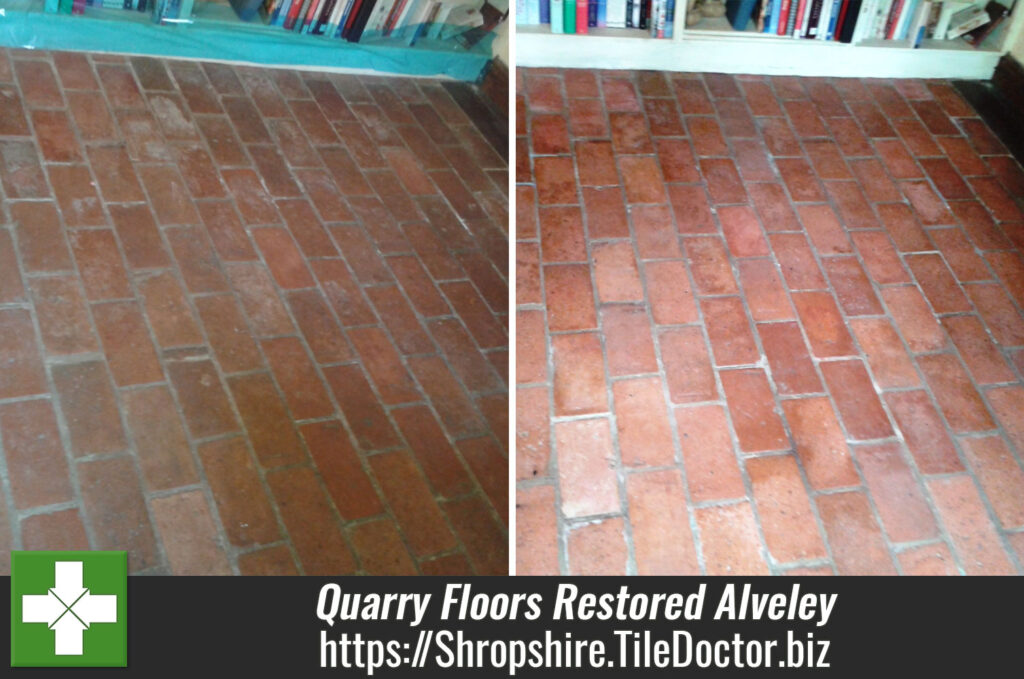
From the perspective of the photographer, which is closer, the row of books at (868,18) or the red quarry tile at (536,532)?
the red quarry tile at (536,532)

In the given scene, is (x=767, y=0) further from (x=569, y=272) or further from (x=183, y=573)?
(x=183, y=573)

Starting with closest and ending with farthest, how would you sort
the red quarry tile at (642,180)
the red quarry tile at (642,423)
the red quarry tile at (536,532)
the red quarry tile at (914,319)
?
1. the red quarry tile at (536,532)
2. the red quarry tile at (642,423)
3. the red quarry tile at (914,319)
4. the red quarry tile at (642,180)

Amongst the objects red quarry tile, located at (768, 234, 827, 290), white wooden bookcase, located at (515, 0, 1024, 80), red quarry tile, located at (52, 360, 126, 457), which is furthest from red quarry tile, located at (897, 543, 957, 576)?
white wooden bookcase, located at (515, 0, 1024, 80)

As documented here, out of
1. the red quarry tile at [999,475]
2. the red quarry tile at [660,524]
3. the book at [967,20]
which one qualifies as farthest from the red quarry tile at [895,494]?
the book at [967,20]

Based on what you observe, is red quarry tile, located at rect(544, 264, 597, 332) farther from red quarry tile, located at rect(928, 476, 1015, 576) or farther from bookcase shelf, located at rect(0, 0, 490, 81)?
bookcase shelf, located at rect(0, 0, 490, 81)

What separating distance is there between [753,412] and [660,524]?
411mm

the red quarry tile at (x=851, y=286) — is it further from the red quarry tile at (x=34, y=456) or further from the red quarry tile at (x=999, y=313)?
the red quarry tile at (x=34, y=456)

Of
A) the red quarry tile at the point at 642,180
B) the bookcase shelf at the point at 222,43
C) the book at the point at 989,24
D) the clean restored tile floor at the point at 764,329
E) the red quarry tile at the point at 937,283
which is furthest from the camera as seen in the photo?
the book at the point at 989,24

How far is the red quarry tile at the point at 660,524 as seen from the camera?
1804mm

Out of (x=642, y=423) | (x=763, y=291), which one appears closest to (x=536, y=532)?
(x=642, y=423)

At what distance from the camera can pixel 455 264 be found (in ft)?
8.45

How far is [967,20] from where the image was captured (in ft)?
10.5

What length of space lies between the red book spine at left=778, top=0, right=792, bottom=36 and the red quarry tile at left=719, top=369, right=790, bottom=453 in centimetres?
156

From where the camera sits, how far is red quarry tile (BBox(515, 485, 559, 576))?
70.2 inches
